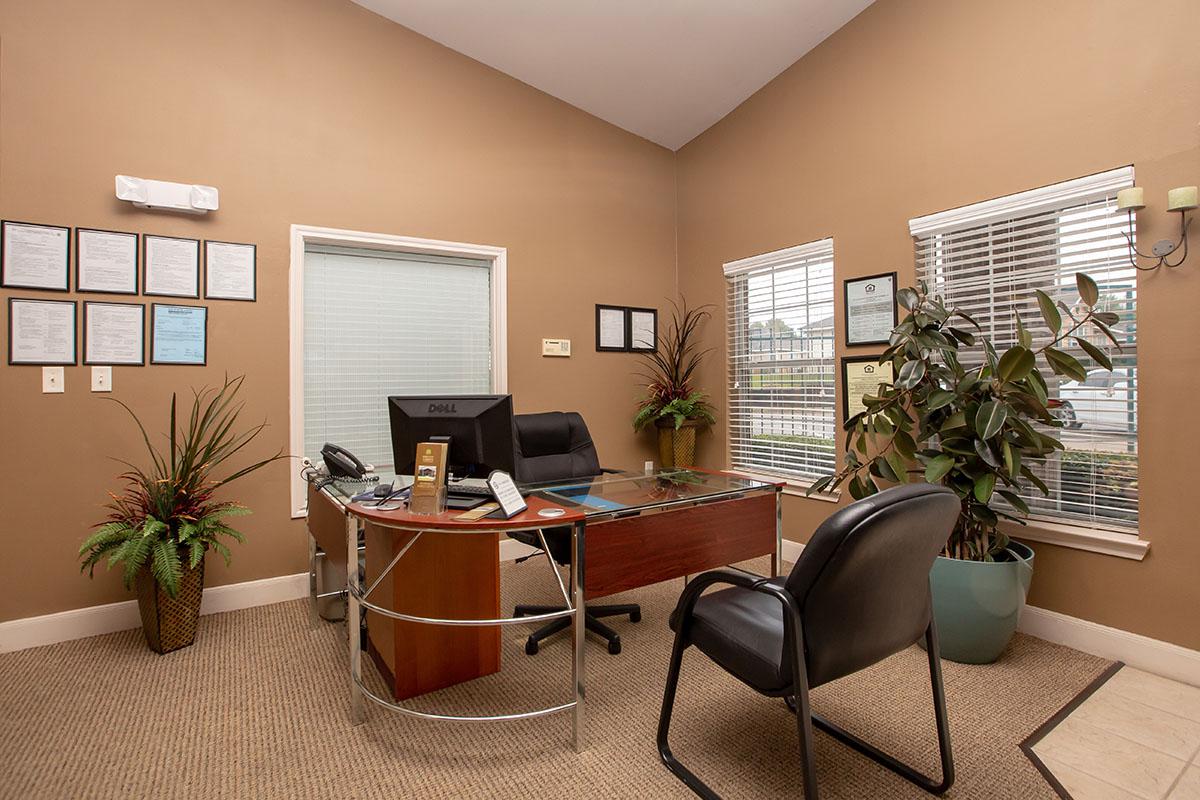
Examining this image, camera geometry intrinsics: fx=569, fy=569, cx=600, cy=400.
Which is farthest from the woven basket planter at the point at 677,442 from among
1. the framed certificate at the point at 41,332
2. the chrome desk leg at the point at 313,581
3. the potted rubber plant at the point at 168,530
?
the framed certificate at the point at 41,332

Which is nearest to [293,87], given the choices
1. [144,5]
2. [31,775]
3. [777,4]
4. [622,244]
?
[144,5]

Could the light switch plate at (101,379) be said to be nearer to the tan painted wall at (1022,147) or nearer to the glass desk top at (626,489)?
the glass desk top at (626,489)

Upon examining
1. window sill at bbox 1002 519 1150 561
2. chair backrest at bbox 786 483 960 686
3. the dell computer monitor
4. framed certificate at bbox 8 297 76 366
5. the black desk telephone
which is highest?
framed certificate at bbox 8 297 76 366

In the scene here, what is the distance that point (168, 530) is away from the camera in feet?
8.52

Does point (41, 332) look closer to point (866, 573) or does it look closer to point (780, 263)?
point (866, 573)

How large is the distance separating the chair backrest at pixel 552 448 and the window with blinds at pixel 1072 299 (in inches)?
83.2

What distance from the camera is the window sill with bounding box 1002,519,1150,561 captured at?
7.89 feet

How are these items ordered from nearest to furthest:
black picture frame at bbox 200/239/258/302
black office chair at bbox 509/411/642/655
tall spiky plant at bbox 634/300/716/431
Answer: black office chair at bbox 509/411/642/655
black picture frame at bbox 200/239/258/302
tall spiky plant at bbox 634/300/716/431

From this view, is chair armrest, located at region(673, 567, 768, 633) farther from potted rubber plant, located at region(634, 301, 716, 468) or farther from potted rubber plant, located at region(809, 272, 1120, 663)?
potted rubber plant, located at region(634, 301, 716, 468)

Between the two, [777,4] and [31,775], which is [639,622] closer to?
[31,775]

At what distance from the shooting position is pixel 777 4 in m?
3.21

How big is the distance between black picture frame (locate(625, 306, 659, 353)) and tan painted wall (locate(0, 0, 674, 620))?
24cm

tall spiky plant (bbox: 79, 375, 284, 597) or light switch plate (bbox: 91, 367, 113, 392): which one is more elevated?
light switch plate (bbox: 91, 367, 113, 392)

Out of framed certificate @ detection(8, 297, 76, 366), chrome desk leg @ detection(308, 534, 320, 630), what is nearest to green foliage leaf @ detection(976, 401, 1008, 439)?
chrome desk leg @ detection(308, 534, 320, 630)
